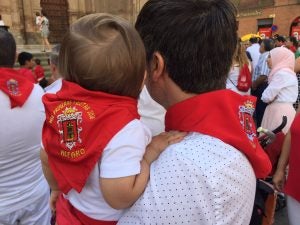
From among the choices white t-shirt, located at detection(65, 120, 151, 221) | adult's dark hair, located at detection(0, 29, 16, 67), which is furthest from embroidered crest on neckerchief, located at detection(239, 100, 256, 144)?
adult's dark hair, located at detection(0, 29, 16, 67)

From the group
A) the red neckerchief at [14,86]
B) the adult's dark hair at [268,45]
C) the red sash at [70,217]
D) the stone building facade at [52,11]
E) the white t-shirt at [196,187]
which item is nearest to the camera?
the white t-shirt at [196,187]

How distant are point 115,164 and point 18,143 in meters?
1.48

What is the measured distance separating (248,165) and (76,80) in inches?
25.9

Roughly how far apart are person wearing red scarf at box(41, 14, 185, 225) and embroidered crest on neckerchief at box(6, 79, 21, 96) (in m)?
1.15

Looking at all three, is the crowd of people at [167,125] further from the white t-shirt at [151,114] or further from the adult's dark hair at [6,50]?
the adult's dark hair at [6,50]

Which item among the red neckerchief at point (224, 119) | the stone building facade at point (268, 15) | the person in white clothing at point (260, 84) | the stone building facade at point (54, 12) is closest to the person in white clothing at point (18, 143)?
the red neckerchief at point (224, 119)

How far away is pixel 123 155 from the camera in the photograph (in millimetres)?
1183

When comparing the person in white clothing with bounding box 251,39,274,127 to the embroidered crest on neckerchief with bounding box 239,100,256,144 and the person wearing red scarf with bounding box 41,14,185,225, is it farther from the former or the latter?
the person wearing red scarf with bounding box 41,14,185,225

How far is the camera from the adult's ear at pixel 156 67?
1.21m

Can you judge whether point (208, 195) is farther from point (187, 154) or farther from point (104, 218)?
point (104, 218)

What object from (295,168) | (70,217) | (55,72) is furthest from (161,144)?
(55,72)

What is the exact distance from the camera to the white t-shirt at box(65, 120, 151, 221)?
1181 mm

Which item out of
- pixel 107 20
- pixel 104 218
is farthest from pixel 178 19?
pixel 104 218

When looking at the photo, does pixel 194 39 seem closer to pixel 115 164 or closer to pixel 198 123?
pixel 198 123
